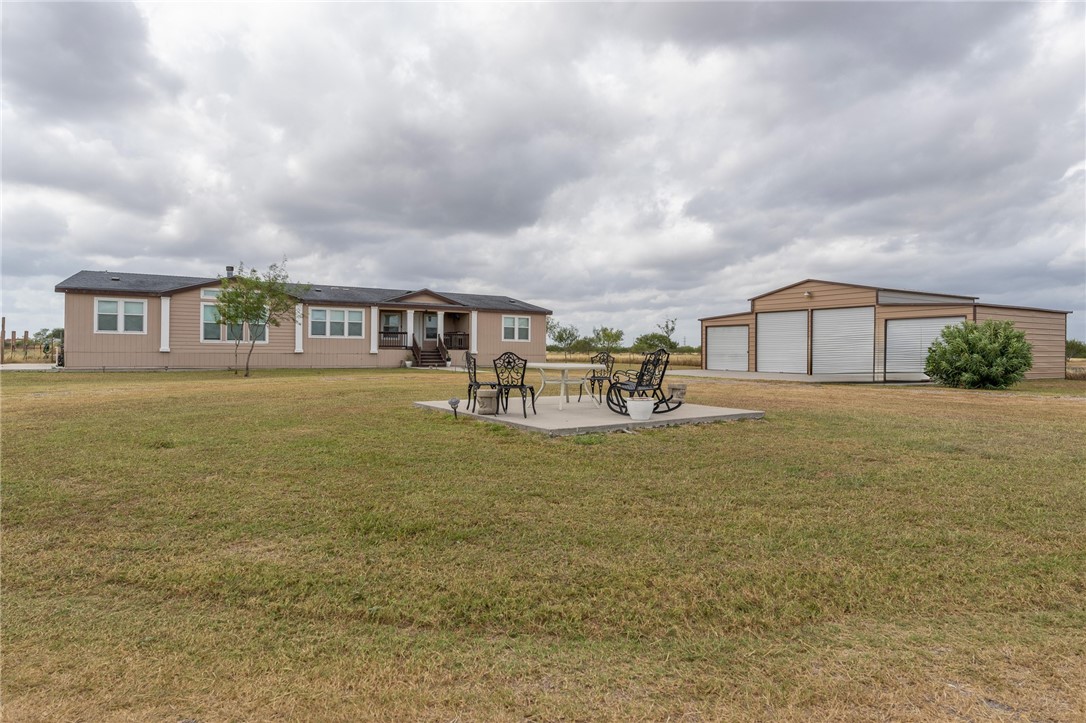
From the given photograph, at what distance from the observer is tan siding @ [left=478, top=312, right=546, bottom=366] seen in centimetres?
2984

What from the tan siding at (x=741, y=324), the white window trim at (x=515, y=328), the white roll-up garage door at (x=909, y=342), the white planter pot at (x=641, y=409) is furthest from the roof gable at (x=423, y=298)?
the white planter pot at (x=641, y=409)

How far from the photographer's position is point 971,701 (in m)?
2.06

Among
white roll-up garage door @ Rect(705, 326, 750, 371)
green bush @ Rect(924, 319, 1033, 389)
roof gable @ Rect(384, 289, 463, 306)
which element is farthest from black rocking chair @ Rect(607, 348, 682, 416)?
roof gable @ Rect(384, 289, 463, 306)

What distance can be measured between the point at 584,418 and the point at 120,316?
72.5 ft

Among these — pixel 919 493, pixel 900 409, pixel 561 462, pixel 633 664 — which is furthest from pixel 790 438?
pixel 633 664

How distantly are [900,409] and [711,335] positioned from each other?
62.0 feet

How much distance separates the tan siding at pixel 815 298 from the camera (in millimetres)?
22703

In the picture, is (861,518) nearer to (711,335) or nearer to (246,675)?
(246,675)

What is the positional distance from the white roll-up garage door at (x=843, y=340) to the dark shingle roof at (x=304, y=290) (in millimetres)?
13174

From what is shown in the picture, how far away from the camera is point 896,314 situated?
71.4 feet

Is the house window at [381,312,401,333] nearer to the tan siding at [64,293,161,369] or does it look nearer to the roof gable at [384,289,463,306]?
the roof gable at [384,289,463,306]

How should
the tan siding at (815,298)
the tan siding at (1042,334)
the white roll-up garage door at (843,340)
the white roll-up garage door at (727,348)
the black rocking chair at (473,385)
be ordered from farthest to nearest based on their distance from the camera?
the white roll-up garage door at (727,348)
the tan siding at (815,298)
the white roll-up garage door at (843,340)
the tan siding at (1042,334)
the black rocking chair at (473,385)

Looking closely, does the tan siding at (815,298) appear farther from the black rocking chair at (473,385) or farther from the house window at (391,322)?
the black rocking chair at (473,385)

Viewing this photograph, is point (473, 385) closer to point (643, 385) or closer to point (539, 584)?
point (643, 385)
